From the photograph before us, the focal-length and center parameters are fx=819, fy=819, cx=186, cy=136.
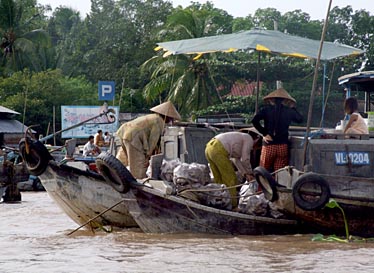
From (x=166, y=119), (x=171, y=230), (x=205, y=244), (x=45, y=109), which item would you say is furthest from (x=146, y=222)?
(x=45, y=109)

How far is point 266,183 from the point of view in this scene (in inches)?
315

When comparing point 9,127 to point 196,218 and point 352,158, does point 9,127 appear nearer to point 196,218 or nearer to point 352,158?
point 196,218

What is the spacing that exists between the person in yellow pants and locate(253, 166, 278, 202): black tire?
59 centimetres

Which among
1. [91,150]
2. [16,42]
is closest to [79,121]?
[91,150]

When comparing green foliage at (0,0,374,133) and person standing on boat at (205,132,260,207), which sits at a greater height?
green foliage at (0,0,374,133)

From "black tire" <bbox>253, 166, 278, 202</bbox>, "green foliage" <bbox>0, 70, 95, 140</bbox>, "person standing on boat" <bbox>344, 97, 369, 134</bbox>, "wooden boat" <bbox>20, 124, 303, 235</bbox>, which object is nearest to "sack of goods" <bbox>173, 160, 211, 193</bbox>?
"wooden boat" <bbox>20, 124, 303, 235</bbox>

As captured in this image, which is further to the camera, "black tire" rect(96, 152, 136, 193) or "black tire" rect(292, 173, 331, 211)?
"black tire" rect(96, 152, 136, 193)

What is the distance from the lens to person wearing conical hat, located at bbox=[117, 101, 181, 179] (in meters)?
9.38

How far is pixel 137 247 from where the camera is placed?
786 centimetres

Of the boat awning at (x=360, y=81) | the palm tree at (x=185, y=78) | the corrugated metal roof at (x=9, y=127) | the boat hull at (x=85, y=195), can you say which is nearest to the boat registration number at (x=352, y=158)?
the boat hull at (x=85, y=195)

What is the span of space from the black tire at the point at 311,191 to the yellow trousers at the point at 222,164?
90cm

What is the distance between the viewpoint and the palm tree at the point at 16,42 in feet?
99.9

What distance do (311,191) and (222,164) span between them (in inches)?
44.0

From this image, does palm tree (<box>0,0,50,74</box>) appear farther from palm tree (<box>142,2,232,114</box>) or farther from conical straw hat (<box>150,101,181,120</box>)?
conical straw hat (<box>150,101,181,120</box>)
